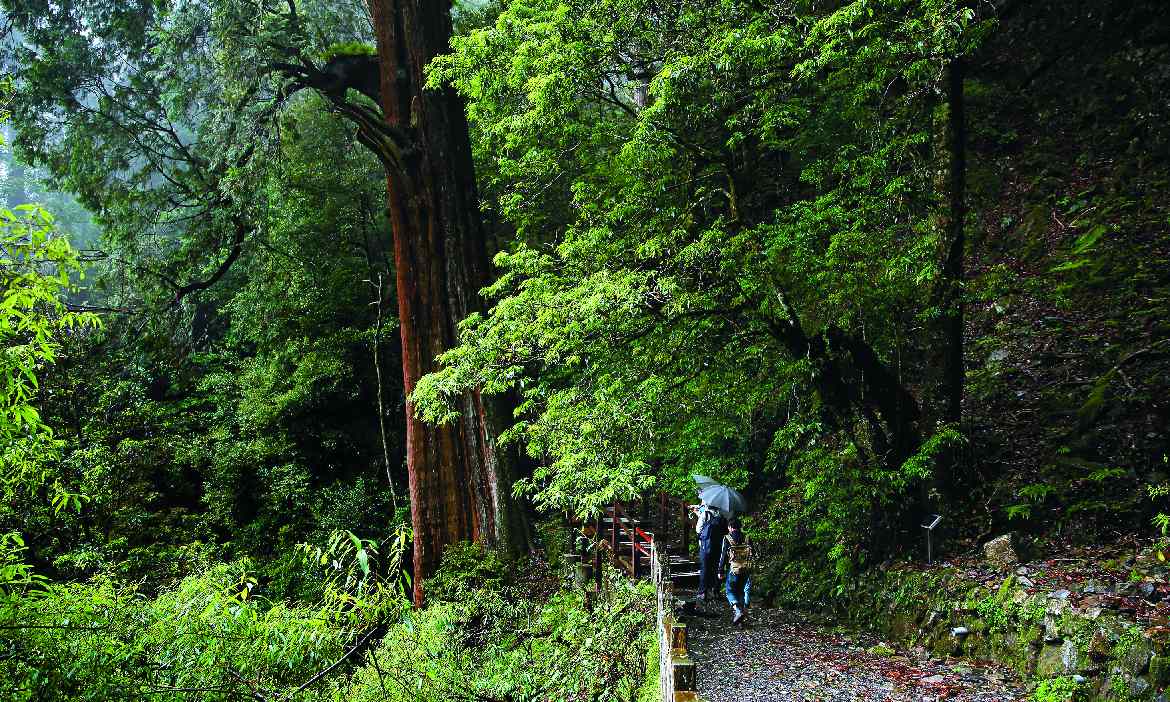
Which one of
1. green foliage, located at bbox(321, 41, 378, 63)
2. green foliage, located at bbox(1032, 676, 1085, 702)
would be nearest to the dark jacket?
green foliage, located at bbox(1032, 676, 1085, 702)

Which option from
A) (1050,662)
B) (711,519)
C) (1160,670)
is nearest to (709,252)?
(711,519)

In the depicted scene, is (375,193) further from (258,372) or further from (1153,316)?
(1153,316)

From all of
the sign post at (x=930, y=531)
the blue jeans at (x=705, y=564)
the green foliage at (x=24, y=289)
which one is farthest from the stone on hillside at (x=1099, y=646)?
the green foliage at (x=24, y=289)

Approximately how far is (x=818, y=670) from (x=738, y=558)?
5.50 feet

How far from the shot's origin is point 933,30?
6441 mm

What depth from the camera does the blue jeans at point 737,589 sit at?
8648mm

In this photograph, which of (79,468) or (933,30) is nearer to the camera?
(933,30)

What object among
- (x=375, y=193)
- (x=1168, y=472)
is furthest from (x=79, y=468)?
(x=1168, y=472)

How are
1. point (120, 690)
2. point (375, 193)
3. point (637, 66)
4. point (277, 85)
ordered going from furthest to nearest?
point (375, 193), point (277, 85), point (637, 66), point (120, 690)

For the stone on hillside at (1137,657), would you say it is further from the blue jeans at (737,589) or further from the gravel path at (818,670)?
the blue jeans at (737,589)

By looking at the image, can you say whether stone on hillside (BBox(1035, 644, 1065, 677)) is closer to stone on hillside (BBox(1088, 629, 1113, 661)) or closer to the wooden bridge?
stone on hillside (BBox(1088, 629, 1113, 661))

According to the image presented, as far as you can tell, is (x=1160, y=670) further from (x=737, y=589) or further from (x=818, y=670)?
(x=737, y=589)

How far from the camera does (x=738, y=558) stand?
857 cm

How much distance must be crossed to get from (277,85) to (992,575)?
10.4 meters
